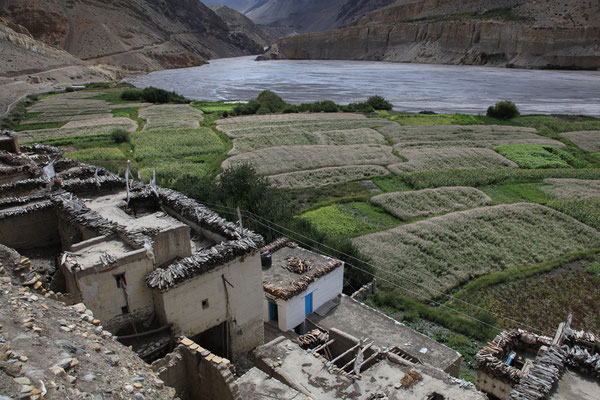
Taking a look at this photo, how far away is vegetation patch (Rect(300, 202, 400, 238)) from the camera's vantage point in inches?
1000

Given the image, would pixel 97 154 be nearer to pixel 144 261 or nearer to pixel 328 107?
pixel 144 261

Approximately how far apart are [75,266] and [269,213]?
571 inches

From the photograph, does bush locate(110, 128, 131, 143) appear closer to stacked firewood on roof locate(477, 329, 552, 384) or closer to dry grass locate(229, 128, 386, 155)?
dry grass locate(229, 128, 386, 155)

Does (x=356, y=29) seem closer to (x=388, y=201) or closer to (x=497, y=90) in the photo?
(x=497, y=90)

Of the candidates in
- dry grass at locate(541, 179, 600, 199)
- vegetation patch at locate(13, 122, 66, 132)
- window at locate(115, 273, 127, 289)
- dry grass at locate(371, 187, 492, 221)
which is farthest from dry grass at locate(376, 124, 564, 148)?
window at locate(115, 273, 127, 289)

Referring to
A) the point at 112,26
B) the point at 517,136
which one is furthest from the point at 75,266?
the point at 112,26

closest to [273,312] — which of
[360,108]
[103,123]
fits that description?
[103,123]

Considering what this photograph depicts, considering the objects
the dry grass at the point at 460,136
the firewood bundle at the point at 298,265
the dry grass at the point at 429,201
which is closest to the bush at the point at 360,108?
the dry grass at the point at 460,136

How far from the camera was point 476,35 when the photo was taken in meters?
119

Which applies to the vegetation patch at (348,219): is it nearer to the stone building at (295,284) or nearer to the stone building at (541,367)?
the stone building at (295,284)

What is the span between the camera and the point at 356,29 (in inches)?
6156

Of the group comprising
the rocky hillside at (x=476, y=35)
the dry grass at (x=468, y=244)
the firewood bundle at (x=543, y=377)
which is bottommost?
the dry grass at (x=468, y=244)

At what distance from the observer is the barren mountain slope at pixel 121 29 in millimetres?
107312

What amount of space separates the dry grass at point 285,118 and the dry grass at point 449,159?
1865cm
